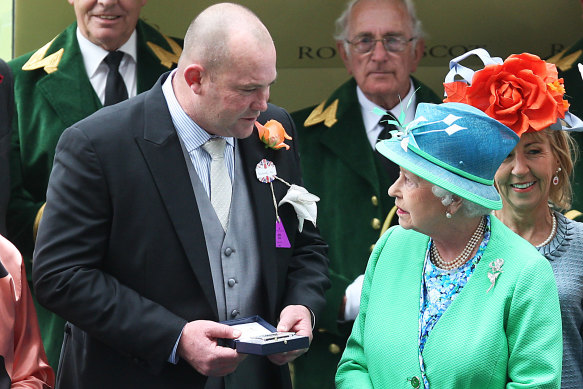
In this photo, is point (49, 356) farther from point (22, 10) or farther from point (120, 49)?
point (22, 10)

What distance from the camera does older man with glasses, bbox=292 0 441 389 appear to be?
14.5 ft

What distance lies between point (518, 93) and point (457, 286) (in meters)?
0.80

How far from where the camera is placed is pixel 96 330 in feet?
9.95

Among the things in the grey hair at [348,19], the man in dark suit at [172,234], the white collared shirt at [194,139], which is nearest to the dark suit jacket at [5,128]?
the man in dark suit at [172,234]

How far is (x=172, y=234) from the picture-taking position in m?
3.10

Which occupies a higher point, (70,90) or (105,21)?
(105,21)

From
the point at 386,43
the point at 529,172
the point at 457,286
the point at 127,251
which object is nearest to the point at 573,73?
the point at 386,43

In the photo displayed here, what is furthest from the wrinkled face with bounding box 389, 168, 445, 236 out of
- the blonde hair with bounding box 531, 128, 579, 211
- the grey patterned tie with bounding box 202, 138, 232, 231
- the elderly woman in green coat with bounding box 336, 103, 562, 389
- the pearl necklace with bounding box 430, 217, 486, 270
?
the blonde hair with bounding box 531, 128, 579, 211

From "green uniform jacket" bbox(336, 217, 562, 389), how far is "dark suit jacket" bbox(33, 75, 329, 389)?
382 mm

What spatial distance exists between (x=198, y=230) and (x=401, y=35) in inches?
78.5

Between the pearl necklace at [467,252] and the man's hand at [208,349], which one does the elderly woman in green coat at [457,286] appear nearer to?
the pearl necklace at [467,252]

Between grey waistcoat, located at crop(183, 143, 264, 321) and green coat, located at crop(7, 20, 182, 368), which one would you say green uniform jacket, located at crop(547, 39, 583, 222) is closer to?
green coat, located at crop(7, 20, 182, 368)

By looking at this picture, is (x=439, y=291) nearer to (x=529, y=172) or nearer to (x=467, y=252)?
(x=467, y=252)

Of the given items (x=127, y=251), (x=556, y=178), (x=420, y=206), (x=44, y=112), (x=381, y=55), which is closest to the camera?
(x=420, y=206)
